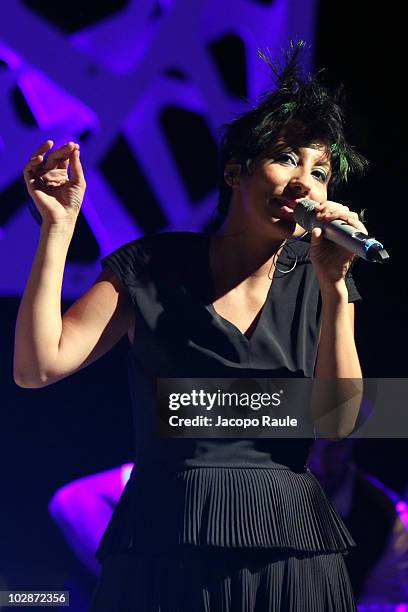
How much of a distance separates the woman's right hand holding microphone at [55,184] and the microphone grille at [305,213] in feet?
1.13

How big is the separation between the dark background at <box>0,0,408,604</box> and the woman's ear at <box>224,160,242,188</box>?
2.38 feet

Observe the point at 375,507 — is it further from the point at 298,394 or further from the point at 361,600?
the point at 298,394

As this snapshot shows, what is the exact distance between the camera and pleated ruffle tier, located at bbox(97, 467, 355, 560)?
3.95 feet

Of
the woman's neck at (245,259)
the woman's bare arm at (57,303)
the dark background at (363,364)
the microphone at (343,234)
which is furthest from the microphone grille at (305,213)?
the dark background at (363,364)

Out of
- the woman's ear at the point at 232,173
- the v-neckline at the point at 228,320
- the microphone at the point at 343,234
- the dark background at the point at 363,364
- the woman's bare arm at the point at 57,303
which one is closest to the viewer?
the microphone at the point at 343,234

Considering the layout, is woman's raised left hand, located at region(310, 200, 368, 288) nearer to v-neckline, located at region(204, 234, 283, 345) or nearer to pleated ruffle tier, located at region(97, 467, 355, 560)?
v-neckline, located at region(204, 234, 283, 345)

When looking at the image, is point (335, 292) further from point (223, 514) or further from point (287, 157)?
point (223, 514)

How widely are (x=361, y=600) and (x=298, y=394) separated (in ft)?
3.43

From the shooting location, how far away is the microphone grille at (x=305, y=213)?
129 centimetres

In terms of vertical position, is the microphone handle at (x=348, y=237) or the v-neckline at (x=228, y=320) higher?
the microphone handle at (x=348, y=237)

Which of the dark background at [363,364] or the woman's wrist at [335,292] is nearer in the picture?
the woman's wrist at [335,292]

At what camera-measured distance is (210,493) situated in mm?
1236

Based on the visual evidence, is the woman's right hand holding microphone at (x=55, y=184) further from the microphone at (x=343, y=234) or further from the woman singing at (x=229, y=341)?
the microphone at (x=343, y=234)

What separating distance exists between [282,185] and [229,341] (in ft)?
0.94
